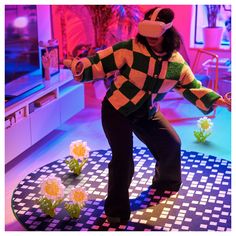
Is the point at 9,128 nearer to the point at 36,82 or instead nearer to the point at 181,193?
the point at 36,82

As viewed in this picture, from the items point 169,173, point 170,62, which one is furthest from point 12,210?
point 170,62

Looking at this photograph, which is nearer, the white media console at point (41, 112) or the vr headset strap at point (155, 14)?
the vr headset strap at point (155, 14)

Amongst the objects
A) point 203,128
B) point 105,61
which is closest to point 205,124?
point 203,128

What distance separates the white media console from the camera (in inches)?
141

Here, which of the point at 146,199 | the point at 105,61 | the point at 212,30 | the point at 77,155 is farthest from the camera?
the point at 212,30

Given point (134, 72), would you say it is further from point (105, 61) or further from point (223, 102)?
point (223, 102)

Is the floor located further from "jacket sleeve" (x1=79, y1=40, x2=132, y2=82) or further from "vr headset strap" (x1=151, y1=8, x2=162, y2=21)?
"vr headset strap" (x1=151, y1=8, x2=162, y2=21)

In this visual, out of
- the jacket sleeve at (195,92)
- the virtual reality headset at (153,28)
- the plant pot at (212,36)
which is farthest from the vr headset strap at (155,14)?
the plant pot at (212,36)

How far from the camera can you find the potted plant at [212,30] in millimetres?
5332

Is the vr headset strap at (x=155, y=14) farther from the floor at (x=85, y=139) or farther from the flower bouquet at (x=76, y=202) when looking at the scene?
the floor at (x=85, y=139)

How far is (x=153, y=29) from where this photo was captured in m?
2.74

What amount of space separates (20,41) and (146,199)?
1.66 m

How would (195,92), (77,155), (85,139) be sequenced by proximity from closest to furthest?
(195,92), (77,155), (85,139)

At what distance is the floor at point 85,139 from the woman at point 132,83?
71cm
